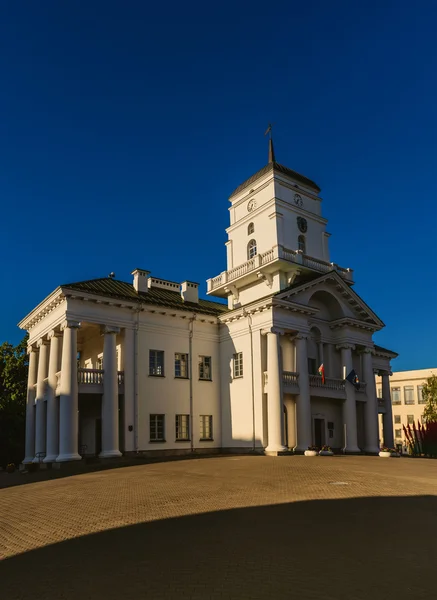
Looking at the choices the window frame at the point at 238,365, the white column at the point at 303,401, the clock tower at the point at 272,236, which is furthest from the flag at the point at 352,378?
the window frame at the point at 238,365

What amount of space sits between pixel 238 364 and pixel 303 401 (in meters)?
4.69

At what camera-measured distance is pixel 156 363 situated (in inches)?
1304

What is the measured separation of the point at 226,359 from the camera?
117ft

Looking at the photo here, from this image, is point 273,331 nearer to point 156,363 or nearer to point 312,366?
point 312,366

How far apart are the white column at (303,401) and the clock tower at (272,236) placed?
4.04 meters

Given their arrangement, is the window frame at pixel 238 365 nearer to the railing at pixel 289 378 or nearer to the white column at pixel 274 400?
the railing at pixel 289 378

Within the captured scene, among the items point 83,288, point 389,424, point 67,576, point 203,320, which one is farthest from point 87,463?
point 389,424

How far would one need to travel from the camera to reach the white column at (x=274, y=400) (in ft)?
102

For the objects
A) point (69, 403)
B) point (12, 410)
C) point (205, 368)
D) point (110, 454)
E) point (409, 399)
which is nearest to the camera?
point (69, 403)

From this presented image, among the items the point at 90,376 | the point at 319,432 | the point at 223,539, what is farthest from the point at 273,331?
the point at 223,539

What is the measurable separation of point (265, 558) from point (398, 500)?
23.4 feet

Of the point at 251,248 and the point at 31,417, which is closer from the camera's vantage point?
the point at 31,417

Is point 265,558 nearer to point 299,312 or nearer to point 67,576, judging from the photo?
point 67,576

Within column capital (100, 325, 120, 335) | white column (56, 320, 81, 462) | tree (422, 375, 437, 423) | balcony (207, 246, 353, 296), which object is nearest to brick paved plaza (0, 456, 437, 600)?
white column (56, 320, 81, 462)
